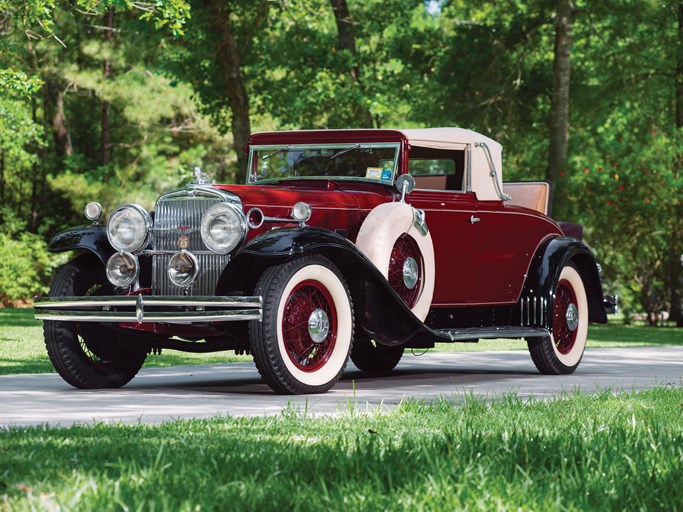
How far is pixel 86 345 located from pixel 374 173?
2794mm

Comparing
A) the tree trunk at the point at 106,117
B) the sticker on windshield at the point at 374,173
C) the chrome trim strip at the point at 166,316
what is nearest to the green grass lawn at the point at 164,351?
the chrome trim strip at the point at 166,316

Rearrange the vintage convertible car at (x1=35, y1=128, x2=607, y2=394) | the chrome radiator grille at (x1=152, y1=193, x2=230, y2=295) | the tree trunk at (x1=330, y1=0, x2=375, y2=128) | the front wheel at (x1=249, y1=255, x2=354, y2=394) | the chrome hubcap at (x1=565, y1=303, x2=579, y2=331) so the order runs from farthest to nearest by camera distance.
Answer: the tree trunk at (x1=330, y1=0, x2=375, y2=128), the chrome hubcap at (x1=565, y1=303, x2=579, y2=331), the chrome radiator grille at (x1=152, y1=193, x2=230, y2=295), the vintage convertible car at (x1=35, y1=128, x2=607, y2=394), the front wheel at (x1=249, y1=255, x2=354, y2=394)

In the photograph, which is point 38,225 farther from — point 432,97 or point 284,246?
point 284,246

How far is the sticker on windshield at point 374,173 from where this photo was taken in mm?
10516

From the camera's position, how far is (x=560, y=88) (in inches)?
942

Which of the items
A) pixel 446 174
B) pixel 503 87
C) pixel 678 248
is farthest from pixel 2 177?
pixel 446 174

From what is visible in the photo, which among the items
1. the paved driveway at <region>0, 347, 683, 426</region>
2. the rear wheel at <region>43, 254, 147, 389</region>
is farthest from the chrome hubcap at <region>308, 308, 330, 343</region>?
the rear wheel at <region>43, 254, 147, 389</region>

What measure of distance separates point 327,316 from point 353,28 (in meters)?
18.3

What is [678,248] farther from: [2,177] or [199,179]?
[2,177]

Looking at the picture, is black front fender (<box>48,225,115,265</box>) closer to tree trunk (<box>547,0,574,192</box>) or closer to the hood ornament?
the hood ornament

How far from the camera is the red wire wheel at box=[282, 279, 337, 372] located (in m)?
8.88

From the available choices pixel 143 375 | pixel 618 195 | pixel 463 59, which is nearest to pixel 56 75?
pixel 463 59

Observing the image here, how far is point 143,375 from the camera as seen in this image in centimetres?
1118

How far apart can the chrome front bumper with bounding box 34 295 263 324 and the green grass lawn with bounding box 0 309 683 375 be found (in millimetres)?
2411
